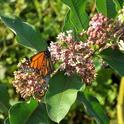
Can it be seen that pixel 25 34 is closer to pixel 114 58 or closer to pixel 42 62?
pixel 42 62

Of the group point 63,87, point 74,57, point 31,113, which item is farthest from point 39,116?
point 74,57

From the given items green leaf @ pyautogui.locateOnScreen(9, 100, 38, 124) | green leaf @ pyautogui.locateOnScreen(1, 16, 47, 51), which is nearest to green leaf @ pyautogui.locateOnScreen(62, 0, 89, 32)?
green leaf @ pyautogui.locateOnScreen(1, 16, 47, 51)

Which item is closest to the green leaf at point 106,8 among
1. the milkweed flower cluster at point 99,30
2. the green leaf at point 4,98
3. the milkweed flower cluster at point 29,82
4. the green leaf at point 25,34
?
the milkweed flower cluster at point 99,30

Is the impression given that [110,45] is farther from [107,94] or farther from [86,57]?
[107,94]

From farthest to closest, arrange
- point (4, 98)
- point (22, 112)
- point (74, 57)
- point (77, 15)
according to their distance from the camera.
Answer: point (4, 98)
point (77, 15)
point (22, 112)
point (74, 57)

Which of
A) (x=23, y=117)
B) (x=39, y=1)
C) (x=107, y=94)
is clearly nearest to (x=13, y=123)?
(x=23, y=117)

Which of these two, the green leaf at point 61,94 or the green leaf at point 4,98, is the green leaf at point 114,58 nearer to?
the green leaf at point 61,94

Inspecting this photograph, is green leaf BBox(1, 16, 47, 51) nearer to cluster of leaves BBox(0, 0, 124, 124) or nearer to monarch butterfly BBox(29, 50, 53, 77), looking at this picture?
cluster of leaves BBox(0, 0, 124, 124)
